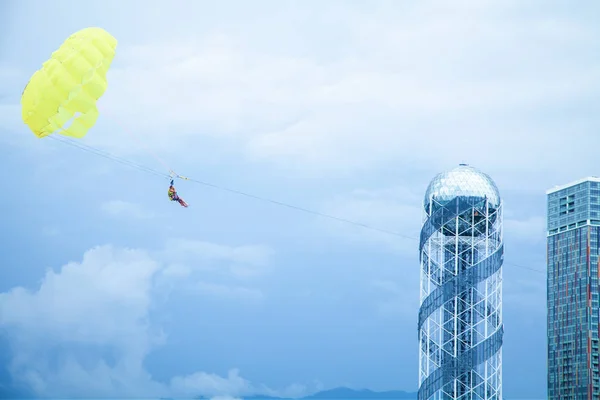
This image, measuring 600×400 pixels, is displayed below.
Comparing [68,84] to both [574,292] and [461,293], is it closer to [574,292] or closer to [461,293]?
[461,293]

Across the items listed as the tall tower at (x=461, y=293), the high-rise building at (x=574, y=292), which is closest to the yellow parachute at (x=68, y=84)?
the tall tower at (x=461, y=293)

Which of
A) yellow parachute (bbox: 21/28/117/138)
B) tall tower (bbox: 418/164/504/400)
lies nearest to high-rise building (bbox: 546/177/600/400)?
tall tower (bbox: 418/164/504/400)

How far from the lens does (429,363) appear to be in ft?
211

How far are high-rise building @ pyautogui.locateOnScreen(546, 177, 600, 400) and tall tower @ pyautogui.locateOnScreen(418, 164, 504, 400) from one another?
87881 mm

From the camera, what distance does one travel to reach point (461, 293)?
6431 cm

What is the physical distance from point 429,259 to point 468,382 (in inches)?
298

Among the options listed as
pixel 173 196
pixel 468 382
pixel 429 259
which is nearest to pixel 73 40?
pixel 173 196

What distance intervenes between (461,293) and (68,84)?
28126 mm

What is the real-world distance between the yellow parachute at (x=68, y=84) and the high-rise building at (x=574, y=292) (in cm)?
11267

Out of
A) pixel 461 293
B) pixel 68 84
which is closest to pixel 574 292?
pixel 461 293

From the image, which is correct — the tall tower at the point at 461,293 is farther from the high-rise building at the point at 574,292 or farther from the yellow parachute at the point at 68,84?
the high-rise building at the point at 574,292

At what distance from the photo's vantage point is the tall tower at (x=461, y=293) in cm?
6394

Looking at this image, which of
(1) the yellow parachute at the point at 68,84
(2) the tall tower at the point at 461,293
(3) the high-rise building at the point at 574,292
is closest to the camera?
(1) the yellow parachute at the point at 68,84

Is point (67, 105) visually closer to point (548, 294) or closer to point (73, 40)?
point (73, 40)
